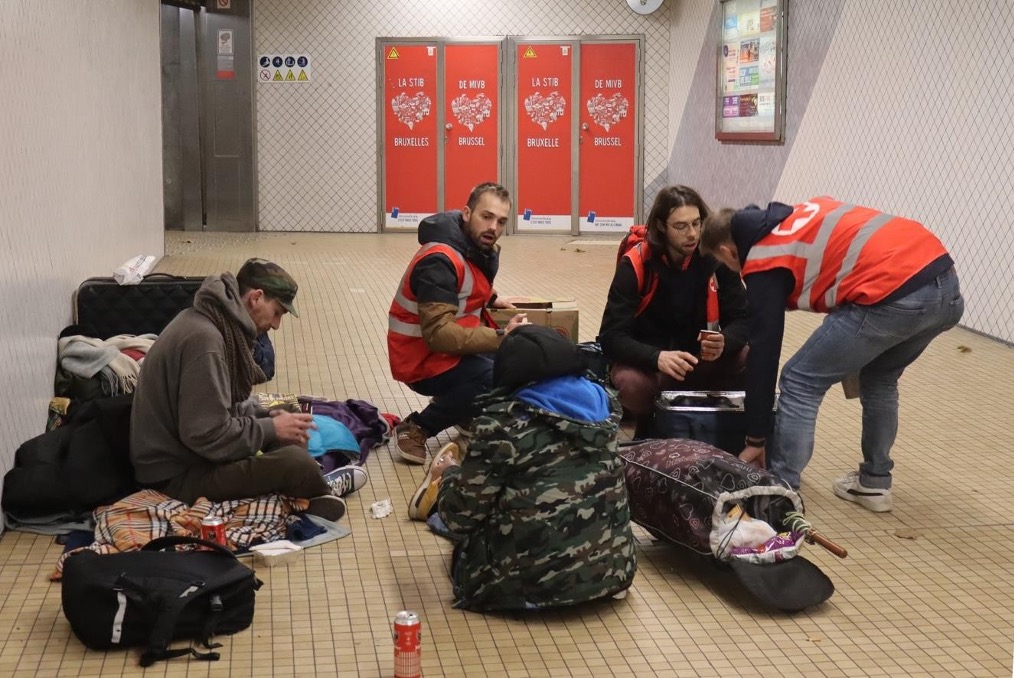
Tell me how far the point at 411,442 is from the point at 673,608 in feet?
5.36

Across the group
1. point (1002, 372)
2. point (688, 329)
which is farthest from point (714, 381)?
point (1002, 372)

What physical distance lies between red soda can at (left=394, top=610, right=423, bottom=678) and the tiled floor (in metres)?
0.23

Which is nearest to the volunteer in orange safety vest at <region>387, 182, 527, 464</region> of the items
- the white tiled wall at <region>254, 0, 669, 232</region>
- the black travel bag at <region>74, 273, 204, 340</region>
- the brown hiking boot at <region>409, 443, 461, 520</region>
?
the brown hiking boot at <region>409, 443, 461, 520</region>

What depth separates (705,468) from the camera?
3.52 metres

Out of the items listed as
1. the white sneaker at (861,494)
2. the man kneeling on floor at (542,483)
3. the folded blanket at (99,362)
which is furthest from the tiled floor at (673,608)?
the folded blanket at (99,362)

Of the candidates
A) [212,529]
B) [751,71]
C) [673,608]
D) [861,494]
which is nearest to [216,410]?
[212,529]

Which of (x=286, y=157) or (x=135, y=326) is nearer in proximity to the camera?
(x=135, y=326)

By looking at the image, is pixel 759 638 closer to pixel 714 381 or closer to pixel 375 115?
pixel 714 381

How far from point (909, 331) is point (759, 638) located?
48.7 inches

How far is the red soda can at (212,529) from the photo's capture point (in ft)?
11.3

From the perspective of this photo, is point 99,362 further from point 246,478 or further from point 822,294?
point 822,294

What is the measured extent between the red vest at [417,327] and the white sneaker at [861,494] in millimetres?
1540

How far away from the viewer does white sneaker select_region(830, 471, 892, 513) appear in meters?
4.18

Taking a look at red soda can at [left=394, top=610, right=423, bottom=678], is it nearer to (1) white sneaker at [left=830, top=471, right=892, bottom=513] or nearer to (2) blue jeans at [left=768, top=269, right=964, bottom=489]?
(2) blue jeans at [left=768, top=269, right=964, bottom=489]
